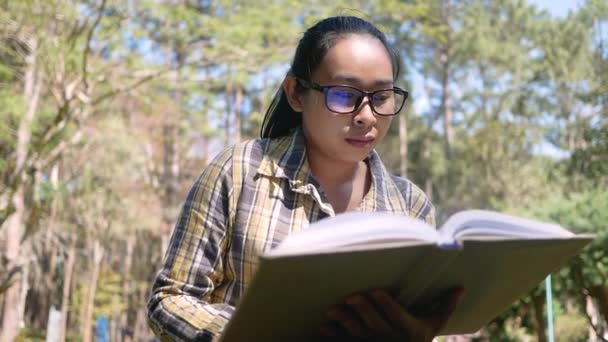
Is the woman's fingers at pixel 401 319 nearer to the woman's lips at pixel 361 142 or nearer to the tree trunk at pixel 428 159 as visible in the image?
the woman's lips at pixel 361 142

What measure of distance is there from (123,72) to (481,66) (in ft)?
63.0

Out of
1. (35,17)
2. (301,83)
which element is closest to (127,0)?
(35,17)

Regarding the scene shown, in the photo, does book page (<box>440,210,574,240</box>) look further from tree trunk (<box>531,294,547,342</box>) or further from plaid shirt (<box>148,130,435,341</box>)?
tree trunk (<box>531,294,547,342</box>)

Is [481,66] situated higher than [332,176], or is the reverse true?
[481,66]

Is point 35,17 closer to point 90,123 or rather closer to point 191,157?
point 90,123

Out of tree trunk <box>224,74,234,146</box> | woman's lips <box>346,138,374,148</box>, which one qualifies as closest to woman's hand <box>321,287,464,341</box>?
woman's lips <box>346,138,374,148</box>

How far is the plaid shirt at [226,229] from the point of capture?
4.50 feet

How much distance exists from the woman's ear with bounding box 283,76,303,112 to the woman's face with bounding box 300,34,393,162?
9 cm

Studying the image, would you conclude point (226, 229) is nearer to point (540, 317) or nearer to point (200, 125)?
point (540, 317)

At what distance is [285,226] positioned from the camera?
4.88 feet

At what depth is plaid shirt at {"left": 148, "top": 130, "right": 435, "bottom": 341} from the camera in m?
1.37

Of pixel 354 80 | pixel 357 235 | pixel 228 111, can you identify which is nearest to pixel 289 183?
pixel 354 80

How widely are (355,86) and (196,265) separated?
0.50 metres

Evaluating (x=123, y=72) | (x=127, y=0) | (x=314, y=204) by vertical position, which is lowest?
(x=314, y=204)
